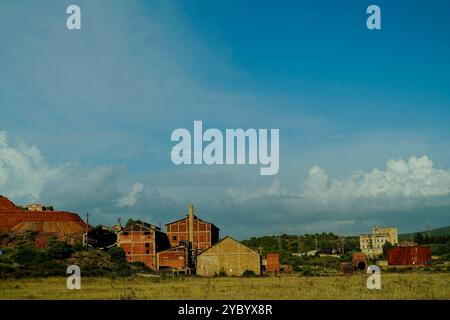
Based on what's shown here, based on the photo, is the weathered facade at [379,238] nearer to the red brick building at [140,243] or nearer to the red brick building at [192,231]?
the red brick building at [192,231]

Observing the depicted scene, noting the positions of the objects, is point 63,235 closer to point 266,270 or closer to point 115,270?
point 115,270

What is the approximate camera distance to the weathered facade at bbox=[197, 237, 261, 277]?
59.6 meters

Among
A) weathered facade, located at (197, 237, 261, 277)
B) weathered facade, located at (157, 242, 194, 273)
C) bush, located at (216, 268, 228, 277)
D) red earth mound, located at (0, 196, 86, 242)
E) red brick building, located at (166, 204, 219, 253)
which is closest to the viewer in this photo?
bush, located at (216, 268, 228, 277)

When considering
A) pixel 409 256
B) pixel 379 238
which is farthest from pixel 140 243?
pixel 379 238

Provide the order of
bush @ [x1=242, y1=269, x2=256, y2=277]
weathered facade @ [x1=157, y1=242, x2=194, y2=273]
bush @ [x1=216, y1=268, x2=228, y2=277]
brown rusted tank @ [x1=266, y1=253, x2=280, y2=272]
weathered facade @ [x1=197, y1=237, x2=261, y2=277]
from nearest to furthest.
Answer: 1. bush @ [x1=242, y1=269, x2=256, y2=277]
2. bush @ [x1=216, y1=268, x2=228, y2=277]
3. weathered facade @ [x1=197, y1=237, x2=261, y2=277]
4. weathered facade @ [x1=157, y1=242, x2=194, y2=273]
5. brown rusted tank @ [x1=266, y1=253, x2=280, y2=272]

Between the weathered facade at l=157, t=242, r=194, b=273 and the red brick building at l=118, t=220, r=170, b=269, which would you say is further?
the red brick building at l=118, t=220, r=170, b=269

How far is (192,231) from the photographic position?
7444 cm

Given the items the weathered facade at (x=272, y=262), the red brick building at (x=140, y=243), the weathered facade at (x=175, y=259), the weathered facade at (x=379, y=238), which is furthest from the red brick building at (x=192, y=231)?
the weathered facade at (x=379, y=238)

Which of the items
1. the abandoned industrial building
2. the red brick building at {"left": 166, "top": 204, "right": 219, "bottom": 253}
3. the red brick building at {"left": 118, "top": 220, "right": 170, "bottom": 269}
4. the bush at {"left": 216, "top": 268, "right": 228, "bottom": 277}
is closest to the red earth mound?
the abandoned industrial building

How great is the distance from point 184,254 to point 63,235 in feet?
56.7

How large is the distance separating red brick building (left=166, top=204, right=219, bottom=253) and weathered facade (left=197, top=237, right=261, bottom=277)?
43.4ft

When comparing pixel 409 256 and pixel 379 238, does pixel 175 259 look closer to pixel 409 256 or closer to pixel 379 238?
pixel 409 256

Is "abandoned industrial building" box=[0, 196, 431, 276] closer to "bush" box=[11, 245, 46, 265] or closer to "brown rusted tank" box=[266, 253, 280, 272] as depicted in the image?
"brown rusted tank" box=[266, 253, 280, 272]

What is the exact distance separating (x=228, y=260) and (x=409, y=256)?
101 feet
